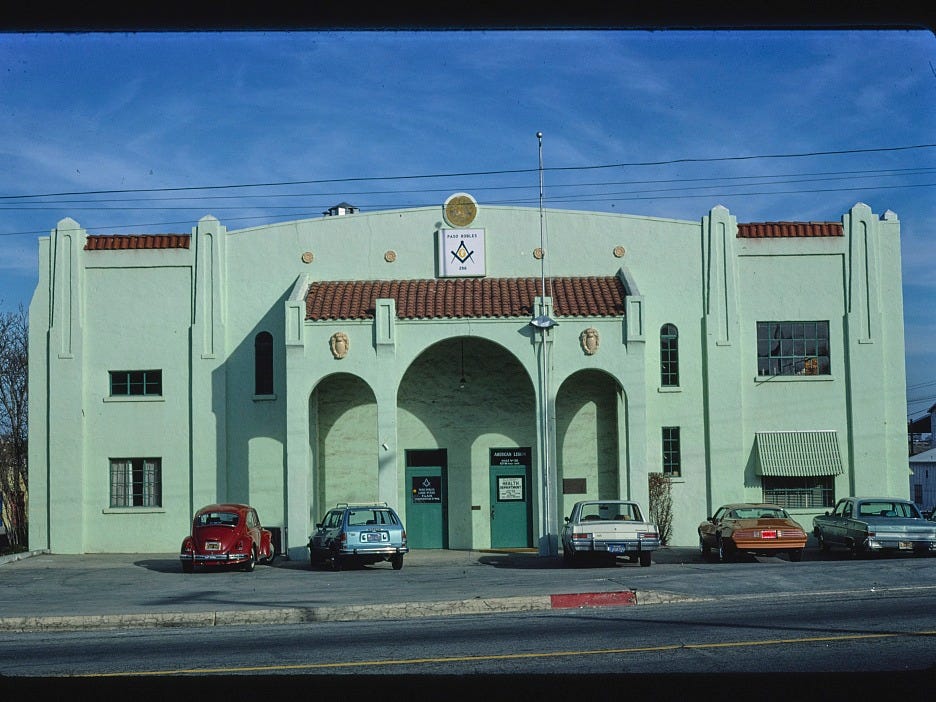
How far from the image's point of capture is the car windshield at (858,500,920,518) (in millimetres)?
25000

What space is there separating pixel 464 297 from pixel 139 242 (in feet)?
30.7

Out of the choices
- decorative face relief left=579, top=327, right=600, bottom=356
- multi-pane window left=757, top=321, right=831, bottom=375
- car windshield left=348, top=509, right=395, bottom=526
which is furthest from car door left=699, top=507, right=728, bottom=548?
car windshield left=348, top=509, right=395, bottom=526

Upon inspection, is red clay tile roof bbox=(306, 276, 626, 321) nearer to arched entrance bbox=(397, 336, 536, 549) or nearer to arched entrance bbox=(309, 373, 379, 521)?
arched entrance bbox=(397, 336, 536, 549)

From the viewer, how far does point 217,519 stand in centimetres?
2488

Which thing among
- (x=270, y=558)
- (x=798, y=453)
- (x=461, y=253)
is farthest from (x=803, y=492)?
(x=270, y=558)

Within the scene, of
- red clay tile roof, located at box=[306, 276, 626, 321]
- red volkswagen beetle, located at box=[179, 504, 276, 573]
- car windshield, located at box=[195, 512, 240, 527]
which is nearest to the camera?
red volkswagen beetle, located at box=[179, 504, 276, 573]

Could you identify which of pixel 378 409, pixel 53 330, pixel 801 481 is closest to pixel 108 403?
pixel 53 330

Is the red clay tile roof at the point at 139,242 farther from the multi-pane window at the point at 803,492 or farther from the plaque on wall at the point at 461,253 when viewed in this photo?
the multi-pane window at the point at 803,492

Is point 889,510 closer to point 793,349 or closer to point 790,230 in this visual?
point 793,349

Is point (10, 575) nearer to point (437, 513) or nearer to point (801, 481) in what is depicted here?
point (437, 513)

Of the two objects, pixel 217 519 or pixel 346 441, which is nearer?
pixel 217 519

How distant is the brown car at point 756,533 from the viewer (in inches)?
922

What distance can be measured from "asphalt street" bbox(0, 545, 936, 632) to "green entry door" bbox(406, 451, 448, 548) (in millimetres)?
4666

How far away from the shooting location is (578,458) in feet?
98.4
